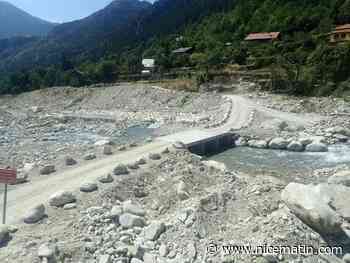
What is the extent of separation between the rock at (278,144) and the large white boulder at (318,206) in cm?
1598

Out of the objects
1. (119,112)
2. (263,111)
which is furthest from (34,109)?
(263,111)

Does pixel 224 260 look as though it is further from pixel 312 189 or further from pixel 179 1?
pixel 179 1

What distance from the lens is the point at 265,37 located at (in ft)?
243

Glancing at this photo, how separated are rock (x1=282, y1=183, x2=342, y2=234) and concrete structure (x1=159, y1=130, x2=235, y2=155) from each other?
16.0m

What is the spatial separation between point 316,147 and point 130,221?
773 inches

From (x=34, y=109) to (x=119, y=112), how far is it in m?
17.8

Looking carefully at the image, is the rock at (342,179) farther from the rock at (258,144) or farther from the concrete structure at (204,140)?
the concrete structure at (204,140)

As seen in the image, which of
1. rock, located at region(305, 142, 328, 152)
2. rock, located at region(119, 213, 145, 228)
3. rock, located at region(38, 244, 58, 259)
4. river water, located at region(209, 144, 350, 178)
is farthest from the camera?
rock, located at region(305, 142, 328, 152)

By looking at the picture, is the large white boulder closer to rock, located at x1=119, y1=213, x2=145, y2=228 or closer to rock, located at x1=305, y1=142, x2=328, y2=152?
rock, located at x1=119, y1=213, x2=145, y2=228

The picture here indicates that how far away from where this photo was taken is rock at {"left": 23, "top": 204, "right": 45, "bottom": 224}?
1334 cm

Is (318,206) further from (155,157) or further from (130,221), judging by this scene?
(155,157)

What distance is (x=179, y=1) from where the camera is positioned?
15200 centimetres

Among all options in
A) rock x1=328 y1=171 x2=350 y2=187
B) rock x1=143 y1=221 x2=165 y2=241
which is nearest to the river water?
rock x1=328 y1=171 x2=350 y2=187

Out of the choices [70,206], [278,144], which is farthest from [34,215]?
[278,144]
